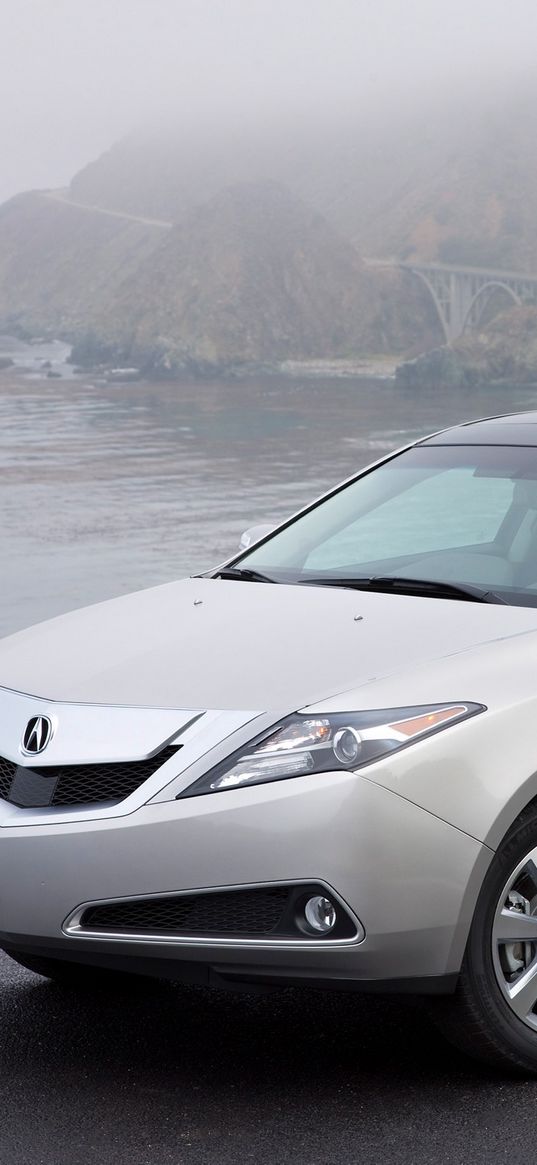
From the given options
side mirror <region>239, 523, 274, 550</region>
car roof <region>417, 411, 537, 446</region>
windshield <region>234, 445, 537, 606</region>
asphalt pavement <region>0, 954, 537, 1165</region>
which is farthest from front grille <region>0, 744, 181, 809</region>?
car roof <region>417, 411, 537, 446</region>

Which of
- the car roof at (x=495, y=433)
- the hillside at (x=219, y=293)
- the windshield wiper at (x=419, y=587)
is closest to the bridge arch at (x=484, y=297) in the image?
the hillside at (x=219, y=293)

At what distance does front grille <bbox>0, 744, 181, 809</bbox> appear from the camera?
273cm

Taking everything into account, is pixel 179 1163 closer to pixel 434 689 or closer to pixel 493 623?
pixel 434 689

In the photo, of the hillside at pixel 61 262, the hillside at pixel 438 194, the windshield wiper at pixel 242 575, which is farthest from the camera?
the hillside at pixel 61 262

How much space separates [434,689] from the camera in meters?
2.76

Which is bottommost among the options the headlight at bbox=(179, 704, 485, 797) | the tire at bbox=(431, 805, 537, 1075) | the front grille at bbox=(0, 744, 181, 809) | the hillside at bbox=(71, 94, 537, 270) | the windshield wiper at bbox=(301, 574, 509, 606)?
the tire at bbox=(431, 805, 537, 1075)

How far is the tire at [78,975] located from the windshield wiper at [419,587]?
1.20m

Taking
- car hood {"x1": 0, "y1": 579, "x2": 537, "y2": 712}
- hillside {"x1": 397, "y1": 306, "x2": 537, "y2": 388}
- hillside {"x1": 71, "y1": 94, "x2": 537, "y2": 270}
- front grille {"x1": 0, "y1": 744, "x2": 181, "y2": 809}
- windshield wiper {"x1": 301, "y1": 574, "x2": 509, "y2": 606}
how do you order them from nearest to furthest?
front grille {"x1": 0, "y1": 744, "x2": 181, "y2": 809} < car hood {"x1": 0, "y1": 579, "x2": 537, "y2": 712} < windshield wiper {"x1": 301, "y1": 574, "x2": 509, "y2": 606} < hillside {"x1": 397, "y1": 306, "x2": 537, "y2": 388} < hillside {"x1": 71, "y1": 94, "x2": 537, "y2": 270}

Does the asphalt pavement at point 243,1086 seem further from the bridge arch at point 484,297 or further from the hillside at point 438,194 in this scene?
the hillside at point 438,194

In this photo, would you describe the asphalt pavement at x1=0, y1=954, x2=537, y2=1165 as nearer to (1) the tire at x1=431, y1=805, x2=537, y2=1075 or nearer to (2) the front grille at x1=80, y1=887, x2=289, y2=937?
(1) the tire at x1=431, y1=805, x2=537, y2=1075

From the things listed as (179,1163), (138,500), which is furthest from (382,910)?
(138,500)

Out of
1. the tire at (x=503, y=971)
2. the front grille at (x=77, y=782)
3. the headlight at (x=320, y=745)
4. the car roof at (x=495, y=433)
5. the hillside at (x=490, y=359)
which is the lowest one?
the hillside at (x=490, y=359)

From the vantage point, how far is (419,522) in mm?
4371

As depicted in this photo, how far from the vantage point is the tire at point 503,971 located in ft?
9.07
